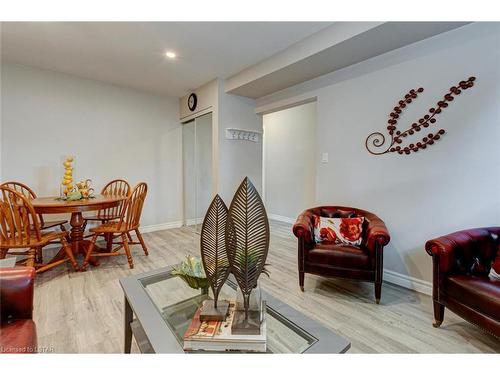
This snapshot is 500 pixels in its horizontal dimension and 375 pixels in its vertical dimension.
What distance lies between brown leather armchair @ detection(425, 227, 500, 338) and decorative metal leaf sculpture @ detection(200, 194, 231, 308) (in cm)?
145

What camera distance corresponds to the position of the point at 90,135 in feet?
11.4

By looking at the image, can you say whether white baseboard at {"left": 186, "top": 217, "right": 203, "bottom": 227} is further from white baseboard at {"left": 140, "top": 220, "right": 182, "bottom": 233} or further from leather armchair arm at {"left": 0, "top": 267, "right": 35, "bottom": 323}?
leather armchair arm at {"left": 0, "top": 267, "right": 35, "bottom": 323}

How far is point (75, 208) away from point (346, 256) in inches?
102

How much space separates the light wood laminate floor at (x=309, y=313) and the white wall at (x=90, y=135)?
149cm

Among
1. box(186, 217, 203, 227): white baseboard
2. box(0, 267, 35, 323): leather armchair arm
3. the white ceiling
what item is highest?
the white ceiling

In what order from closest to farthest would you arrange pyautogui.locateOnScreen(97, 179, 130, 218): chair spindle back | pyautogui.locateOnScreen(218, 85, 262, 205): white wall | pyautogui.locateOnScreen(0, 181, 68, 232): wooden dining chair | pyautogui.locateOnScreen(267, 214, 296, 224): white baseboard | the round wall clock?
pyautogui.locateOnScreen(0, 181, 68, 232): wooden dining chair → pyautogui.locateOnScreen(97, 179, 130, 218): chair spindle back → pyautogui.locateOnScreen(218, 85, 262, 205): white wall → the round wall clock → pyautogui.locateOnScreen(267, 214, 296, 224): white baseboard

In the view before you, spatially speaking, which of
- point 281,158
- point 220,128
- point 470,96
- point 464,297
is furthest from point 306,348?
point 281,158

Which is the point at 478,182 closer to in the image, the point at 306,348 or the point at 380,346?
the point at 380,346

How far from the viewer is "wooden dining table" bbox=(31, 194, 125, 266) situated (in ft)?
7.48

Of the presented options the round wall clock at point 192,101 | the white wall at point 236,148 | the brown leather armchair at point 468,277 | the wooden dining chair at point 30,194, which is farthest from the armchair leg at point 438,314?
the round wall clock at point 192,101

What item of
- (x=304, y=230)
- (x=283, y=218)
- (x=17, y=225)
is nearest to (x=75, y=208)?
(x=17, y=225)

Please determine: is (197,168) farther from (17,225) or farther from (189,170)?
(17,225)

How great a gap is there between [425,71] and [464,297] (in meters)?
1.82

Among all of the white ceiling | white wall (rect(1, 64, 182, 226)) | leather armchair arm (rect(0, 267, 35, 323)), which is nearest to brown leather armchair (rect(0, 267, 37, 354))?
leather armchair arm (rect(0, 267, 35, 323))
